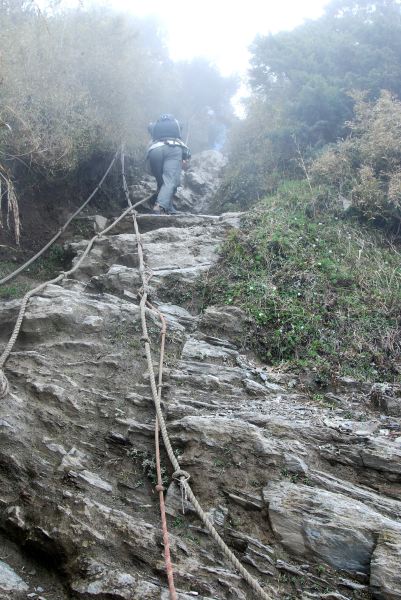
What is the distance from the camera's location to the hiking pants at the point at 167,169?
32.2 feet

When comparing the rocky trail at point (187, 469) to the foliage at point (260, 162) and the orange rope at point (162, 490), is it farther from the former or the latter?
the foliage at point (260, 162)

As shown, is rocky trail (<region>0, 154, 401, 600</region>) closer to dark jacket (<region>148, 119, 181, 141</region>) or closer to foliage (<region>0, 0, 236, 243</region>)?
foliage (<region>0, 0, 236, 243</region>)

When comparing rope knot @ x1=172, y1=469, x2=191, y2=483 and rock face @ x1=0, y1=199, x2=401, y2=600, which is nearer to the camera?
rock face @ x1=0, y1=199, x2=401, y2=600

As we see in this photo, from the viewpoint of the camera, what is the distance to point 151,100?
50.9ft

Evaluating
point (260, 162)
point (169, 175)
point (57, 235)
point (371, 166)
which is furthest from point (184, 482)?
point (260, 162)

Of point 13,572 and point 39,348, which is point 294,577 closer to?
point 13,572

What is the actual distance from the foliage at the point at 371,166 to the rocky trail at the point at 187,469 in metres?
3.91

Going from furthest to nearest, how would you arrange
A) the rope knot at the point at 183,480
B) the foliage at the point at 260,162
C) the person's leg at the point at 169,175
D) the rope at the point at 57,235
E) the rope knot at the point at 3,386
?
1. the foliage at the point at 260,162
2. the person's leg at the point at 169,175
3. the rope at the point at 57,235
4. the rope knot at the point at 3,386
5. the rope knot at the point at 183,480

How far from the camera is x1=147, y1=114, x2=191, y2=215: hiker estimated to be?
9.81 m

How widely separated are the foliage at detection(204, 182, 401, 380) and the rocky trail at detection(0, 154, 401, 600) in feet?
1.57

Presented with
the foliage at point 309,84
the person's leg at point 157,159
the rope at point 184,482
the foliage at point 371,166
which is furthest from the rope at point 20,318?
the foliage at point 309,84

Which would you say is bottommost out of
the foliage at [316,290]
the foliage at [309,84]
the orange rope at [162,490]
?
the orange rope at [162,490]

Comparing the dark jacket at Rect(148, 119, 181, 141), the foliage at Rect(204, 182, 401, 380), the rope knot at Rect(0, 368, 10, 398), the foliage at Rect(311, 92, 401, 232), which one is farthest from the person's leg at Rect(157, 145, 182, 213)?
the rope knot at Rect(0, 368, 10, 398)

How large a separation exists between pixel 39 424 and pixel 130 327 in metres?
1.77
